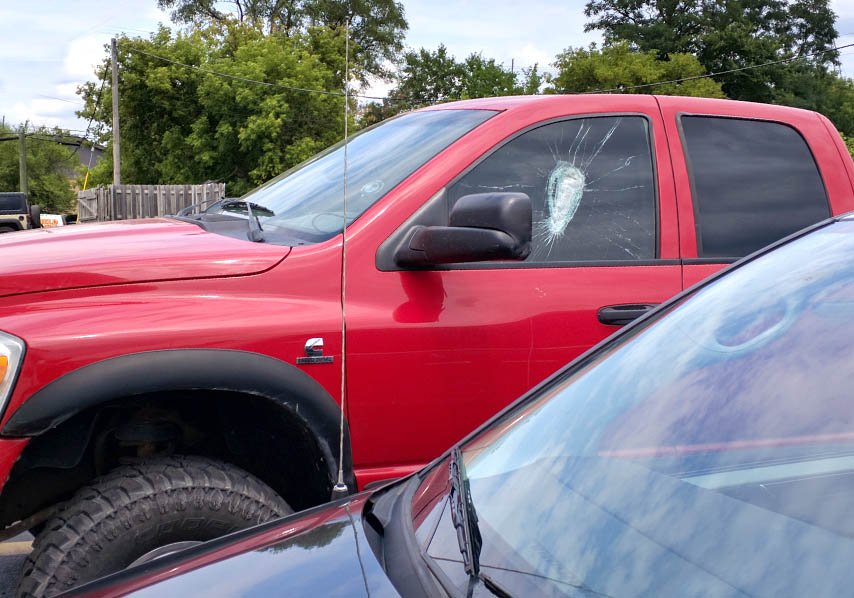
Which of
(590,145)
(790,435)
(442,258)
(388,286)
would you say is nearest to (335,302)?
(388,286)

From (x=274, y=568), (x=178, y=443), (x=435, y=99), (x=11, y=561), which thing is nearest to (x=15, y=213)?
(x=11, y=561)

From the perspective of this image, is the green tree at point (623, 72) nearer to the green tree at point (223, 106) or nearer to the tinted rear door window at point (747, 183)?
the green tree at point (223, 106)

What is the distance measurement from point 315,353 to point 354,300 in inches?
7.9

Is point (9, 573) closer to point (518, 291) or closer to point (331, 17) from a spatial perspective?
point (518, 291)

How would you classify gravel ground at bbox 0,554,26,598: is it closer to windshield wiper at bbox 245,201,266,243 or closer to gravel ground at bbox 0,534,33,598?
gravel ground at bbox 0,534,33,598

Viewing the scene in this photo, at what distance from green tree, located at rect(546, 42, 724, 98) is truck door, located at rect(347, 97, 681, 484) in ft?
137

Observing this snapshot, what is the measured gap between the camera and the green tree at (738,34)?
1957 inches

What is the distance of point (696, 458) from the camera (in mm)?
1409

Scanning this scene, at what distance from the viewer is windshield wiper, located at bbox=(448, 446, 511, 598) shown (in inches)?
51.9

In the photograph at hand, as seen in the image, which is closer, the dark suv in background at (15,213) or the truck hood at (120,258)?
the truck hood at (120,258)

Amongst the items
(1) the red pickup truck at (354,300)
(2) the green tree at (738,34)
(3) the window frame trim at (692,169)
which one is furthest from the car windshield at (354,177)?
(2) the green tree at (738,34)

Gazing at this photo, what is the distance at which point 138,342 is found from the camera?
8.07 ft

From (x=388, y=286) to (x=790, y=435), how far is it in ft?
5.19

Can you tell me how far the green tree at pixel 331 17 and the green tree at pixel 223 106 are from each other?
7.94 meters
